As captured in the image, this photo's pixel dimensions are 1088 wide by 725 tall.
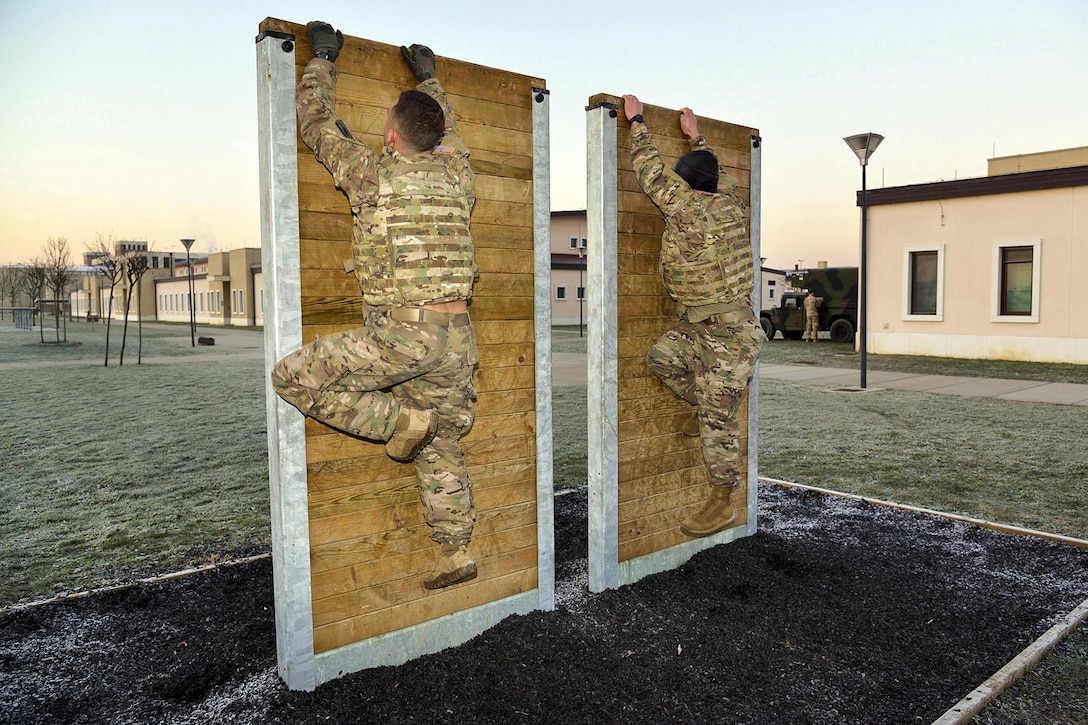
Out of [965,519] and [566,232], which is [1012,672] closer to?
[965,519]

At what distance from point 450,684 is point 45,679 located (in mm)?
1687

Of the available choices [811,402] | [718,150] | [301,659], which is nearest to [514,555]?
[301,659]

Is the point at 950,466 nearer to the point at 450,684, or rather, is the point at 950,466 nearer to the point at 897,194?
the point at 450,684

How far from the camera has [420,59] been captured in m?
3.17

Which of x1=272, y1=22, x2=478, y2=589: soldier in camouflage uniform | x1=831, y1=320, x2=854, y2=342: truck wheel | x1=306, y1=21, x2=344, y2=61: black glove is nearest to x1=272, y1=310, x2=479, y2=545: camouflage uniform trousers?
x1=272, y1=22, x2=478, y2=589: soldier in camouflage uniform

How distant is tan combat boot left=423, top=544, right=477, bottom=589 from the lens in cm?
Result: 335

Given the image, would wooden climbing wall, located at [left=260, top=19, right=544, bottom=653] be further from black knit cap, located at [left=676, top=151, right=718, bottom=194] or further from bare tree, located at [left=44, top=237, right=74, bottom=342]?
bare tree, located at [left=44, top=237, right=74, bottom=342]

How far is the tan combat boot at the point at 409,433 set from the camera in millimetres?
3055

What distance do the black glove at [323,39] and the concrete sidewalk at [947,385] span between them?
12.0 metres

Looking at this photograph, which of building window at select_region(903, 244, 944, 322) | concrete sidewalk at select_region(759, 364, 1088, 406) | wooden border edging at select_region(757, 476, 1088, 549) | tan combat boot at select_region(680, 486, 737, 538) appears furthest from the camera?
building window at select_region(903, 244, 944, 322)

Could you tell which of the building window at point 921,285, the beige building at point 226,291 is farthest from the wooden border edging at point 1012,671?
the beige building at point 226,291

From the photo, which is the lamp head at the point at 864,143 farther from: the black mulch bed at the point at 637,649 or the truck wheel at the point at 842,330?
the truck wheel at the point at 842,330

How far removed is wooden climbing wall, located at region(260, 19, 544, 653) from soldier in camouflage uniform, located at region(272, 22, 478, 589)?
0.11m

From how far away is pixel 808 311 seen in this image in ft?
84.4
